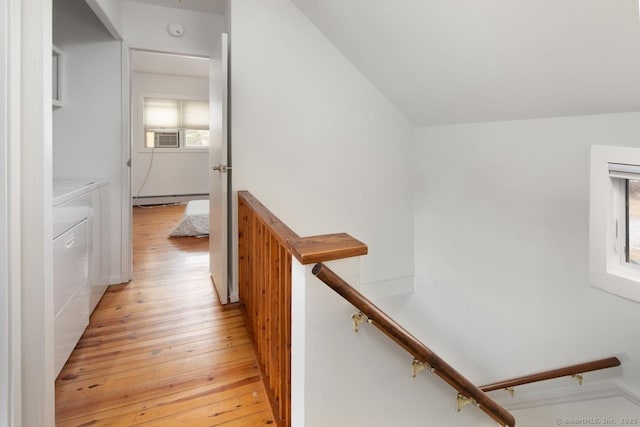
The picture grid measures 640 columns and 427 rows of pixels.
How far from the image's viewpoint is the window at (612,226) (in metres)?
2.00

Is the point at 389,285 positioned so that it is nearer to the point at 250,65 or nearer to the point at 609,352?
the point at 609,352

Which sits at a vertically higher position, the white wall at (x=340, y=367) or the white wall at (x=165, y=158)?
the white wall at (x=165, y=158)

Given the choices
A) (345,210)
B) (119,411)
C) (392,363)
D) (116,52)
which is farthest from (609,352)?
(116,52)

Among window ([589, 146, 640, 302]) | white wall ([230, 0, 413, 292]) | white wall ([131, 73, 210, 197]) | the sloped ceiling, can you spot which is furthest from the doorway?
window ([589, 146, 640, 302])

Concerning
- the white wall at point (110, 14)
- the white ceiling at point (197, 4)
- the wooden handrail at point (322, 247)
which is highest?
the white ceiling at point (197, 4)

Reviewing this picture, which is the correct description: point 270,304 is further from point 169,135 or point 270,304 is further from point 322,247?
point 169,135

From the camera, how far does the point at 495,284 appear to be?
8.93ft

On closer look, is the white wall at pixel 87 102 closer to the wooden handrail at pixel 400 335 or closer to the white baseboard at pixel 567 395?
the wooden handrail at pixel 400 335

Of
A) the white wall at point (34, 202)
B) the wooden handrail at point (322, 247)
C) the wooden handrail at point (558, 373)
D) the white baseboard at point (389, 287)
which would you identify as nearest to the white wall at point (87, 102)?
the white wall at point (34, 202)

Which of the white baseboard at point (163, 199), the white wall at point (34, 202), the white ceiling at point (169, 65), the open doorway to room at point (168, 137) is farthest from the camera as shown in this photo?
the white baseboard at point (163, 199)

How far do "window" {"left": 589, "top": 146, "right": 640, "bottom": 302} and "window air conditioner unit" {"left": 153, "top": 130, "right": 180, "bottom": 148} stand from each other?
22.8ft

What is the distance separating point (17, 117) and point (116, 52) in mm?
2153

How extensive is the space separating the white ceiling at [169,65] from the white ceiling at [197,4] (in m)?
2.40

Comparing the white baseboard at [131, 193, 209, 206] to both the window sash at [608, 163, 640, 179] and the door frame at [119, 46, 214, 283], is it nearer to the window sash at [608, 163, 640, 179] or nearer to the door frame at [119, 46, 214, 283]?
the door frame at [119, 46, 214, 283]
